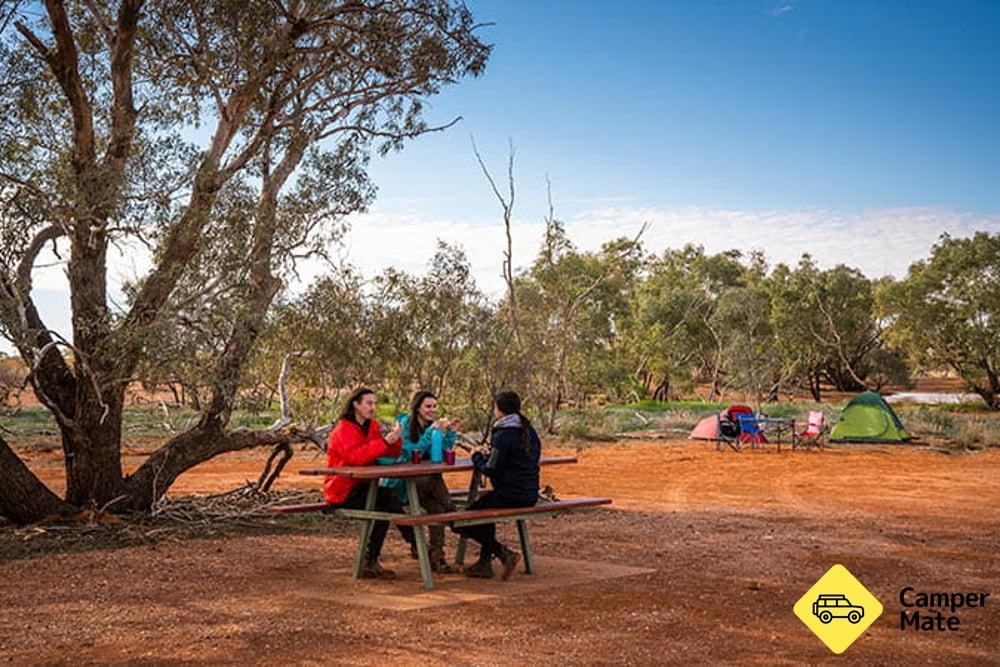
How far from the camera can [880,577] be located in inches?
313

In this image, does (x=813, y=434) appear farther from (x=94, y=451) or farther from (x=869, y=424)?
(x=94, y=451)

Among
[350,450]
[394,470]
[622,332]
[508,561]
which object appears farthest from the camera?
[622,332]

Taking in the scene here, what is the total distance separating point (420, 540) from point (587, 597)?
3.95 ft

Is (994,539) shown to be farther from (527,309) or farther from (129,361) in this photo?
(527,309)

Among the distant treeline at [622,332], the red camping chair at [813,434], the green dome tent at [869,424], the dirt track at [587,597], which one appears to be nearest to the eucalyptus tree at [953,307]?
the distant treeline at [622,332]

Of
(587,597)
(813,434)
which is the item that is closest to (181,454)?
(587,597)

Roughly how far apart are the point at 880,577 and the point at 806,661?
2.74 metres

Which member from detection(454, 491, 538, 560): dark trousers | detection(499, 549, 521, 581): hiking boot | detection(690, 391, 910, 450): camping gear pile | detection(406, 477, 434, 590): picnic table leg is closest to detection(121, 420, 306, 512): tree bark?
detection(406, 477, 434, 590): picnic table leg

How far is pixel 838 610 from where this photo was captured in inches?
259

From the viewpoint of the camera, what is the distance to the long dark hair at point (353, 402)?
8.09 metres

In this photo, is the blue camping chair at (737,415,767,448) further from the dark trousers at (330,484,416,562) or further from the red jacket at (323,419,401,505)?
the red jacket at (323,419,401,505)

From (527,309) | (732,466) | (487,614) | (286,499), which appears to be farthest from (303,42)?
(527,309)

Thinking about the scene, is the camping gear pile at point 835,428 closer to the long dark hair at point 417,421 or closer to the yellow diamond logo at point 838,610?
the long dark hair at point 417,421

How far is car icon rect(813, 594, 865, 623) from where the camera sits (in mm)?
6375
